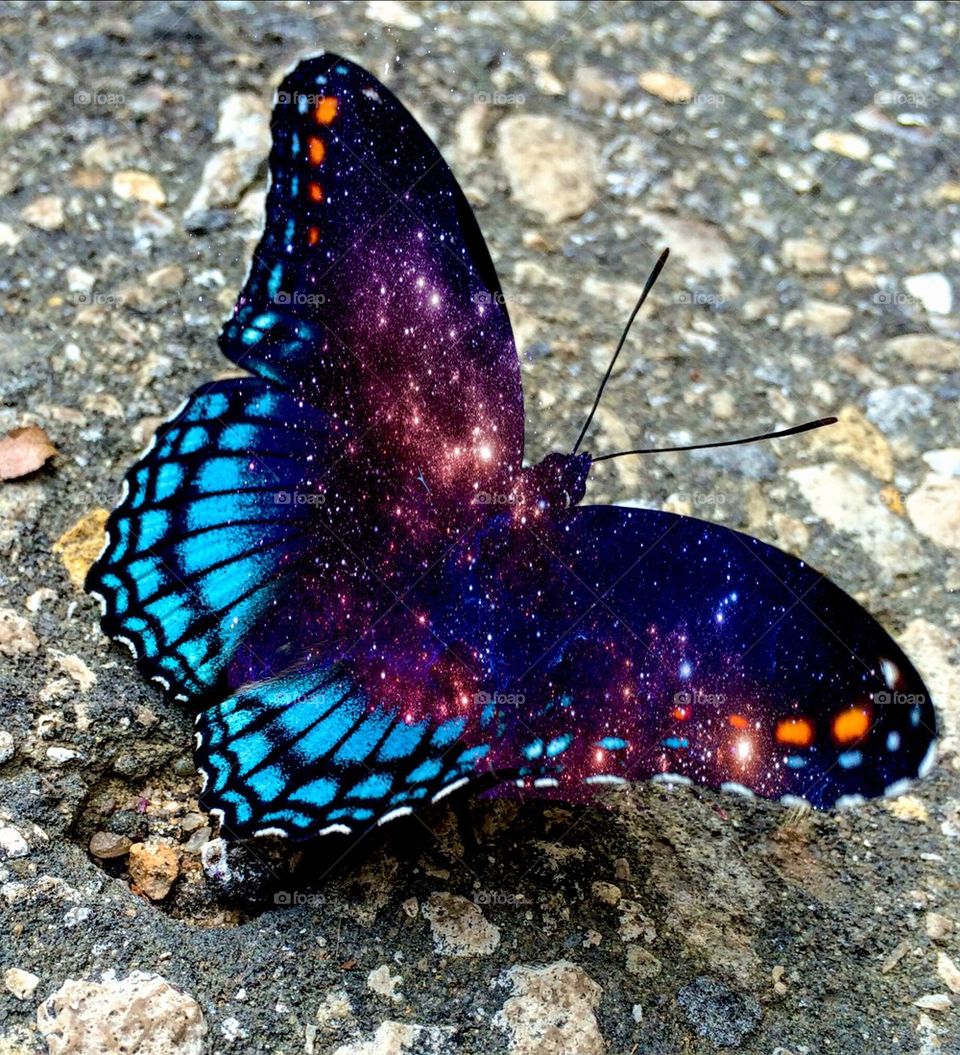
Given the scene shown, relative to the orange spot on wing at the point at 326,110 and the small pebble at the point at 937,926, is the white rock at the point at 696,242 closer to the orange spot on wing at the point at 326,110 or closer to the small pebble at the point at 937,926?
the orange spot on wing at the point at 326,110

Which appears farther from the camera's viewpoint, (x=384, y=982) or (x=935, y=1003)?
(x=935, y=1003)

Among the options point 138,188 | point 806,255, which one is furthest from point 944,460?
point 138,188

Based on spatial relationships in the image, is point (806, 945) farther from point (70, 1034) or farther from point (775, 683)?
point (70, 1034)

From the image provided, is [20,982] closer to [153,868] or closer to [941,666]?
[153,868]

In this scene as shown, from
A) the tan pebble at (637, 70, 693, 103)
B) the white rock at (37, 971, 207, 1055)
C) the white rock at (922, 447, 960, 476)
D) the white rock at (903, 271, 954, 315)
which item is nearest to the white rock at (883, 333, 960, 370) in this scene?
the white rock at (903, 271, 954, 315)

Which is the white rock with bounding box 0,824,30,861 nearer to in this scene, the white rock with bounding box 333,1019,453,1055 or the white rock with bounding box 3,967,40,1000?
the white rock with bounding box 3,967,40,1000
